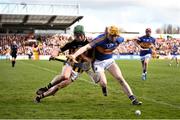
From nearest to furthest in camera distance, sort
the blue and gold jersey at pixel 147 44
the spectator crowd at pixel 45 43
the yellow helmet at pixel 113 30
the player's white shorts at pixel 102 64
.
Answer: the yellow helmet at pixel 113 30 → the player's white shorts at pixel 102 64 → the blue and gold jersey at pixel 147 44 → the spectator crowd at pixel 45 43

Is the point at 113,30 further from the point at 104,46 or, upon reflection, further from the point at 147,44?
the point at 147,44

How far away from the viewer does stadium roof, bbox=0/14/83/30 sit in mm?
71375

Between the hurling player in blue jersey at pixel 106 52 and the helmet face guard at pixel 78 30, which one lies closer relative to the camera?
the hurling player in blue jersey at pixel 106 52

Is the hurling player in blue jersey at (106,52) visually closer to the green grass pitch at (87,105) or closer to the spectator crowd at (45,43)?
the green grass pitch at (87,105)

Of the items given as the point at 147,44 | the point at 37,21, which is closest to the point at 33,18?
the point at 37,21

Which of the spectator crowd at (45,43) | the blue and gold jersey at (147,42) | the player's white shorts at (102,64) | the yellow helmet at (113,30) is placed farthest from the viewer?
the spectator crowd at (45,43)

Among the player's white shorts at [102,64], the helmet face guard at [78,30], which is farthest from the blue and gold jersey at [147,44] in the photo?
the helmet face guard at [78,30]

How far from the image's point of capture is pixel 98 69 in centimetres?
1245

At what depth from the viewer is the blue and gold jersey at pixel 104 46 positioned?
38.7ft

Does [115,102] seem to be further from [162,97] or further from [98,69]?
[162,97]

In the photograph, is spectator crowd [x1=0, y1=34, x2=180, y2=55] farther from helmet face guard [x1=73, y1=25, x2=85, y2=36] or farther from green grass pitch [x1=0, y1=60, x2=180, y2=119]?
helmet face guard [x1=73, y1=25, x2=85, y2=36]

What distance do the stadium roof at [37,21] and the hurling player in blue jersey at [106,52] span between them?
5834cm

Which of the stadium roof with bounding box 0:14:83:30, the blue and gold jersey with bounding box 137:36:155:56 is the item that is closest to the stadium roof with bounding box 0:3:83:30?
the stadium roof with bounding box 0:14:83:30

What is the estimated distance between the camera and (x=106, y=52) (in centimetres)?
1227
